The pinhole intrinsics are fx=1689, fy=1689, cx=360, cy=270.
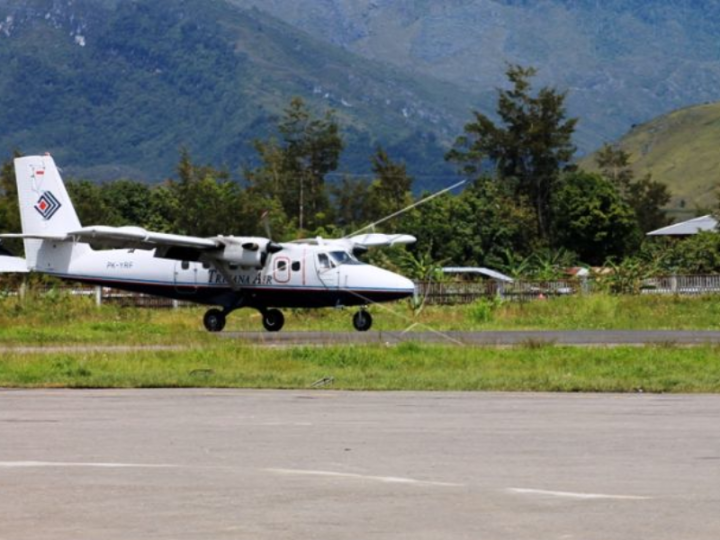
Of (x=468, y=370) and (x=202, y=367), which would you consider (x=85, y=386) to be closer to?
(x=202, y=367)

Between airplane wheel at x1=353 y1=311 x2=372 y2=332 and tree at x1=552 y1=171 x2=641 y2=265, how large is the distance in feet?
159

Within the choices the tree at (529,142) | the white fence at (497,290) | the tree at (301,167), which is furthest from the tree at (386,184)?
the white fence at (497,290)

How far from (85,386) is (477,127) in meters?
86.0

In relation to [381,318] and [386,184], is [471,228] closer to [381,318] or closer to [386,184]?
[381,318]

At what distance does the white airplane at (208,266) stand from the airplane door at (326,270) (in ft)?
0.08

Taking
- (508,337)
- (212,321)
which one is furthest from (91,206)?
(508,337)

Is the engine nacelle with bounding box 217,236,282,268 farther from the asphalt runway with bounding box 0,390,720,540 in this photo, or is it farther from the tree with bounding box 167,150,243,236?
the tree with bounding box 167,150,243,236

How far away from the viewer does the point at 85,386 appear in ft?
77.9

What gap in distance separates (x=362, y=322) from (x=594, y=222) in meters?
50.1

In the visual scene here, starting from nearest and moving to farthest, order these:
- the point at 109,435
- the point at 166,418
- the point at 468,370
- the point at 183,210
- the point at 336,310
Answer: the point at 109,435, the point at 166,418, the point at 468,370, the point at 336,310, the point at 183,210

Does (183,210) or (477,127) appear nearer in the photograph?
(183,210)

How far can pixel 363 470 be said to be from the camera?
13.3 meters

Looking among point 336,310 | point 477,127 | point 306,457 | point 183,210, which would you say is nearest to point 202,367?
point 306,457

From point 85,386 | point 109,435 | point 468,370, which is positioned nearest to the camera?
point 109,435
